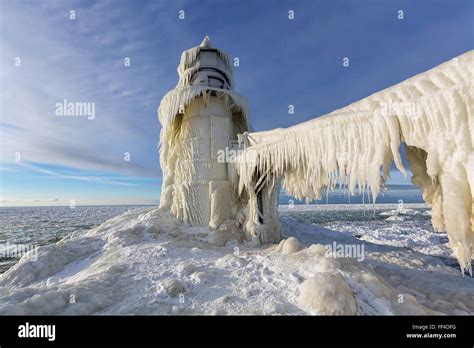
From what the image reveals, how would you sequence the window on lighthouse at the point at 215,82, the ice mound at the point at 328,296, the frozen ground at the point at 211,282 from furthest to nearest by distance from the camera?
1. the window on lighthouse at the point at 215,82
2. the frozen ground at the point at 211,282
3. the ice mound at the point at 328,296

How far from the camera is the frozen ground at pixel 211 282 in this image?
4570 mm

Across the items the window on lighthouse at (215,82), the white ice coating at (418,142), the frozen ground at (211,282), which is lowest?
the frozen ground at (211,282)

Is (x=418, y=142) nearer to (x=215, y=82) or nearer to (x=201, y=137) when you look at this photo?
(x=201, y=137)

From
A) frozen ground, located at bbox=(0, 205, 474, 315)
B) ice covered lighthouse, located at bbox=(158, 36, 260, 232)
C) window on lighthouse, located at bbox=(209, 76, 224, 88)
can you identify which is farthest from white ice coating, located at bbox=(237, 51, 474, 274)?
window on lighthouse, located at bbox=(209, 76, 224, 88)

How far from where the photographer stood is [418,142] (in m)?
4.49

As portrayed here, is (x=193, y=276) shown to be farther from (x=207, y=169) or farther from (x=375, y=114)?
(x=207, y=169)

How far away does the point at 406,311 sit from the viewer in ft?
15.0

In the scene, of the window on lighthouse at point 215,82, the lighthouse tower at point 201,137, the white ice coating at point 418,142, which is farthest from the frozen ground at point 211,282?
the window on lighthouse at point 215,82

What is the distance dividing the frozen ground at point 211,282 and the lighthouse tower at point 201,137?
2.55 m

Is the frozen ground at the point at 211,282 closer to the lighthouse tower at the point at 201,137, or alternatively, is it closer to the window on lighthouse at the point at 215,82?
the lighthouse tower at the point at 201,137
